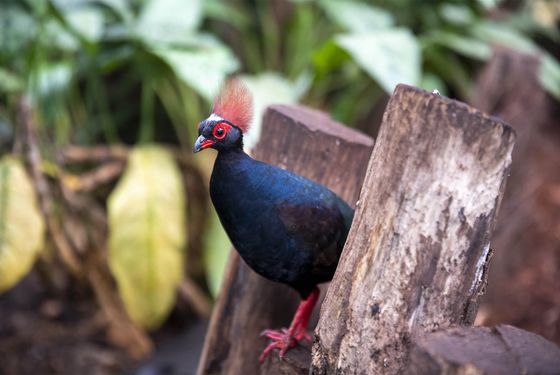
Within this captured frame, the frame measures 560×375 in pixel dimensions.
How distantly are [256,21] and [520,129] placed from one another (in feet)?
7.52

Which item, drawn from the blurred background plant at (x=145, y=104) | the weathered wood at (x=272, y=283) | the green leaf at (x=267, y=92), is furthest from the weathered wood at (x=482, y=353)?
the green leaf at (x=267, y=92)

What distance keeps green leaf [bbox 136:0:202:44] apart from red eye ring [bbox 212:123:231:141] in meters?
2.01

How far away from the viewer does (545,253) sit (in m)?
4.81

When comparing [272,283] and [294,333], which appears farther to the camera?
[272,283]

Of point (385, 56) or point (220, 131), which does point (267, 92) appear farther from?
point (220, 131)

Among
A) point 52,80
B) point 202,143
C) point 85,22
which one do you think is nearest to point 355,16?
point 85,22

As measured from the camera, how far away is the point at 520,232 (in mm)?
4340

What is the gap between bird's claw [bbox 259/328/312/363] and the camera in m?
1.86

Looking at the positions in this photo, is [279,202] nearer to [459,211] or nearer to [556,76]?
[459,211]

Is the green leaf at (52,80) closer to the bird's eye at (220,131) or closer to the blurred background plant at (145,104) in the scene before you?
the blurred background plant at (145,104)

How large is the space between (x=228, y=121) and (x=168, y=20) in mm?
2238

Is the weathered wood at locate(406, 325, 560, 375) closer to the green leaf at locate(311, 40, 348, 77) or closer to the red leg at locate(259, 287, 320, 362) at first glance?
the red leg at locate(259, 287, 320, 362)

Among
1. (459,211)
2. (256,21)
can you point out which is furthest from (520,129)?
(459,211)

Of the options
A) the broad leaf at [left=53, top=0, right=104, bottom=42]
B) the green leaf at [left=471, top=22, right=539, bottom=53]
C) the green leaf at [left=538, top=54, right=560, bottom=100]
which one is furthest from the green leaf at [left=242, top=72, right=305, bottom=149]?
the green leaf at [left=538, top=54, right=560, bottom=100]
